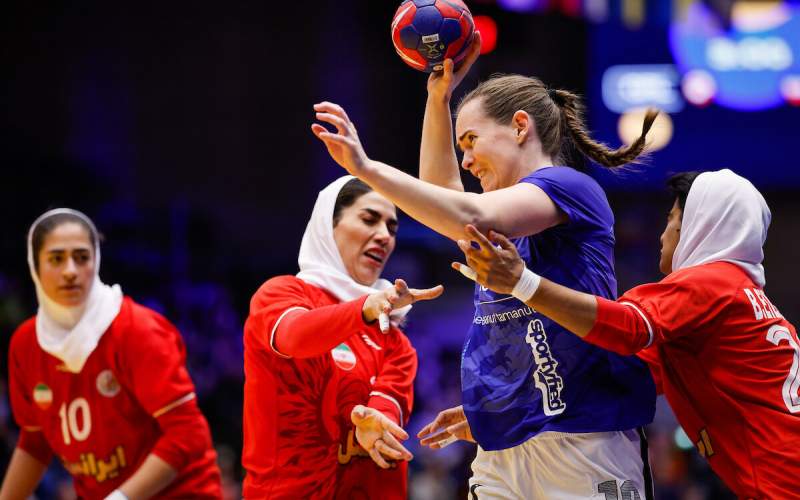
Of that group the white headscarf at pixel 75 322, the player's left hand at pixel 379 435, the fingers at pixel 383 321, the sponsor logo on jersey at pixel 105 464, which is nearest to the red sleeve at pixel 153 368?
the white headscarf at pixel 75 322

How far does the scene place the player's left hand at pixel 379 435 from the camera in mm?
3070

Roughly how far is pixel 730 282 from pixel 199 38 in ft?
31.9

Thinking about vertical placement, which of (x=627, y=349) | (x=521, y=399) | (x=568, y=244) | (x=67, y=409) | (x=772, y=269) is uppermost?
(x=568, y=244)

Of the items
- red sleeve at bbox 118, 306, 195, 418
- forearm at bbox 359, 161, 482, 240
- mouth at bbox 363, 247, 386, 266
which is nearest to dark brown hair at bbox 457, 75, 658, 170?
forearm at bbox 359, 161, 482, 240

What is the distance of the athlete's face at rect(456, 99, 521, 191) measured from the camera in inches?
115

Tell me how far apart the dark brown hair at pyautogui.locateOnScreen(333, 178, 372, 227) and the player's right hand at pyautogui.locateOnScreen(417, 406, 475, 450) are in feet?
3.00

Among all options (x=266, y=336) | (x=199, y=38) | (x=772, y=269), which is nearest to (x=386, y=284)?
(x=266, y=336)

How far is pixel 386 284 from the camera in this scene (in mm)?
3842

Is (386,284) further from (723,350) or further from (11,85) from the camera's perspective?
(11,85)

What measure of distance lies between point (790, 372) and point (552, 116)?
107 centimetres

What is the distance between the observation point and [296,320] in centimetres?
319

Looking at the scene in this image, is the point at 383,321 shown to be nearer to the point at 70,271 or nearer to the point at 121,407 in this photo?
the point at 121,407

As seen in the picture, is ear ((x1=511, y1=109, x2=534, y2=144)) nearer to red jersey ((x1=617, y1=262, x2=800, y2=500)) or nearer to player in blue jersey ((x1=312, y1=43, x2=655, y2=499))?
player in blue jersey ((x1=312, y1=43, x2=655, y2=499))

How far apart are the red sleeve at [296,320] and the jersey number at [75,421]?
37.9 inches
